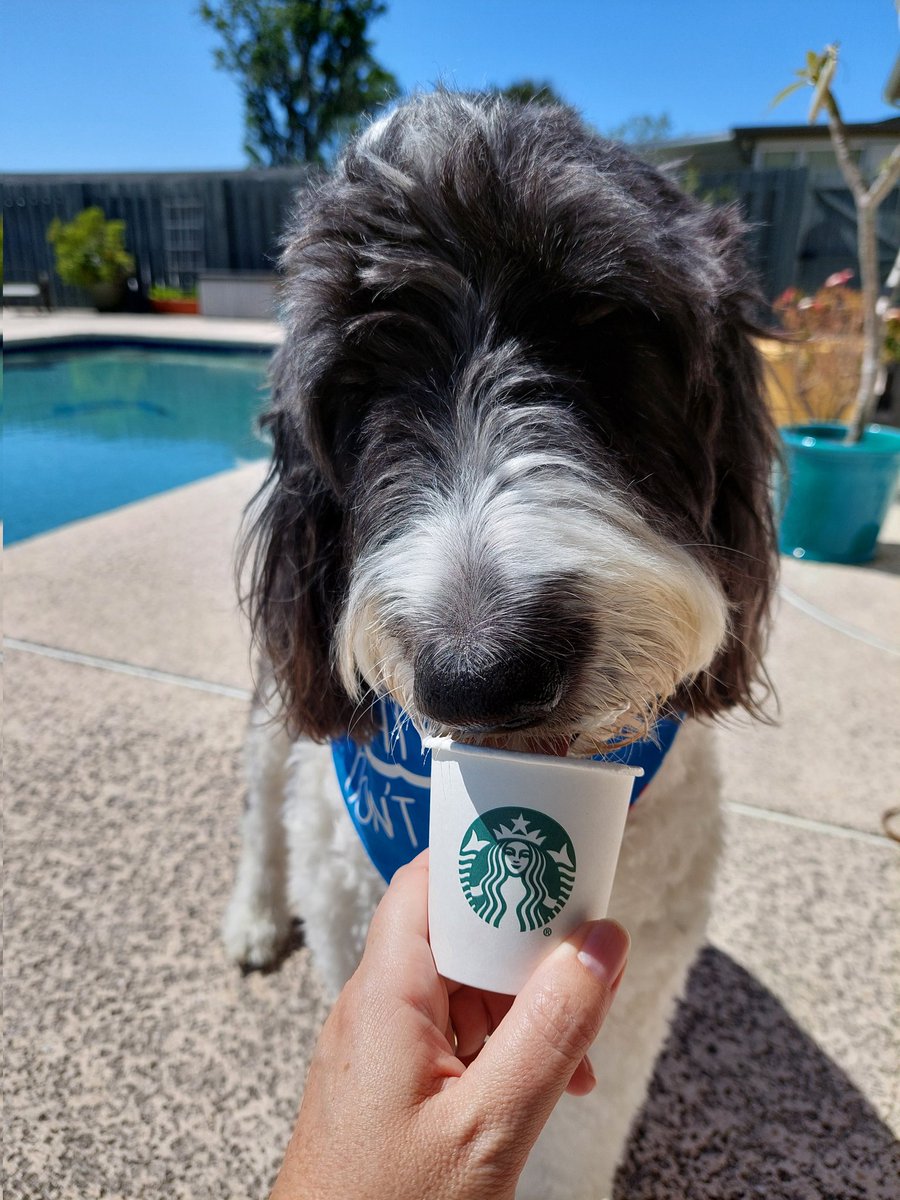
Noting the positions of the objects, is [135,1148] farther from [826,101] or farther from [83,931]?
[826,101]

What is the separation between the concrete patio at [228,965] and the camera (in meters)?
1.75

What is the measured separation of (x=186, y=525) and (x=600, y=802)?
209 inches

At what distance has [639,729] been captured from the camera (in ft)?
4.03

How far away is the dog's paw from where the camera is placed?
221 cm

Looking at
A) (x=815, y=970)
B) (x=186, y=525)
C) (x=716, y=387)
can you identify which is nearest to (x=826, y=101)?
(x=716, y=387)

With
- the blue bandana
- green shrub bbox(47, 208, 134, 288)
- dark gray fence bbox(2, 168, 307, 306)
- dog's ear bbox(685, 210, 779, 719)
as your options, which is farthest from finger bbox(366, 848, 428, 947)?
green shrub bbox(47, 208, 134, 288)

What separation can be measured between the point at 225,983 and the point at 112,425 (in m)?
12.2

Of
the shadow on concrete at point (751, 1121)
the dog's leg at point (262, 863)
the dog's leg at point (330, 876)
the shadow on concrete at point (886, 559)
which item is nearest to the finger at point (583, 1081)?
the dog's leg at point (330, 876)

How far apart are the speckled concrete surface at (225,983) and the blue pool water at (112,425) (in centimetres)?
482

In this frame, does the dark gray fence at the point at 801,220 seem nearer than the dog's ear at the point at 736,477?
No

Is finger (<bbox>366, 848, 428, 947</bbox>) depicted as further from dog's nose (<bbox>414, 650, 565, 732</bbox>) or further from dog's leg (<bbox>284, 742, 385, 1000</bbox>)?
dog's leg (<bbox>284, 742, 385, 1000</bbox>)

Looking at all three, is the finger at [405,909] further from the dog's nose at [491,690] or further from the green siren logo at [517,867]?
the dog's nose at [491,690]

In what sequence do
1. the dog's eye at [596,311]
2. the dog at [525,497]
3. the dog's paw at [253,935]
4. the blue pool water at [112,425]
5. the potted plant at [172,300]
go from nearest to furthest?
the dog at [525,497] → the dog's eye at [596,311] → the dog's paw at [253,935] → the blue pool water at [112,425] → the potted plant at [172,300]

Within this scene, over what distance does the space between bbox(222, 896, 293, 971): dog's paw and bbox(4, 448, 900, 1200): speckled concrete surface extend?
5cm
